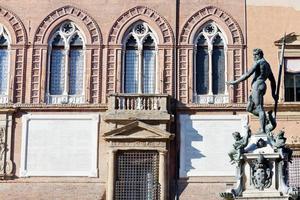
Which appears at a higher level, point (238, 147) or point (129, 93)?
point (129, 93)

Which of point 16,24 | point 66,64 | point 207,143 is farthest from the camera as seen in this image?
point 16,24

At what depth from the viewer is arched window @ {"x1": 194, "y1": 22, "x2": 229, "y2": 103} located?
34844 millimetres

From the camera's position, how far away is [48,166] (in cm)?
3403

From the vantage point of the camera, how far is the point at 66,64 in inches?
1383

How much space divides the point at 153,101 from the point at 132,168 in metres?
3.15

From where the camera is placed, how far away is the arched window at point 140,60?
3506 centimetres

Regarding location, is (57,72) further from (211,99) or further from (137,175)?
(211,99)

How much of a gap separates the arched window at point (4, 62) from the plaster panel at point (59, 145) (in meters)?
1.78

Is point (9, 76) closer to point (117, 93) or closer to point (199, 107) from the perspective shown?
point (117, 93)

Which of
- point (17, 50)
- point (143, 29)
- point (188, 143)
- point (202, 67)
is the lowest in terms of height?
point (188, 143)

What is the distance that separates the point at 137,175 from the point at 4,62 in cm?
836

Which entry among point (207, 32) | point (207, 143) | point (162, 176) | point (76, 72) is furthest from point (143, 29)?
point (162, 176)

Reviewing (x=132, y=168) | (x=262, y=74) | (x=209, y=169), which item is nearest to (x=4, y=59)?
(x=132, y=168)

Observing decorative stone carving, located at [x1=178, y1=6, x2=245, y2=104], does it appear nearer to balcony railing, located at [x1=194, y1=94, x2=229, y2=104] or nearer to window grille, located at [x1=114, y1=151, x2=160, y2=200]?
balcony railing, located at [x1=194, y1=94, x2=229, y2=104]
